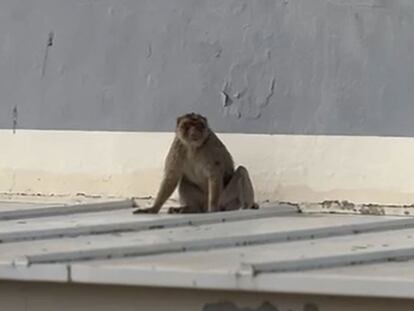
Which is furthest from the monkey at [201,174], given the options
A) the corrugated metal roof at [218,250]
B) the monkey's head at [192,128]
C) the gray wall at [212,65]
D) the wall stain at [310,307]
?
the wall stain at [310,307]

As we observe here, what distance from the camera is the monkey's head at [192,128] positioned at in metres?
5.96

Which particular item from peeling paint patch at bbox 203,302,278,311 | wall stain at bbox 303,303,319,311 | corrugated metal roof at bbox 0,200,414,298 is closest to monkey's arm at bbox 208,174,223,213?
corrugated metal roof at bbox 0,200,414,298

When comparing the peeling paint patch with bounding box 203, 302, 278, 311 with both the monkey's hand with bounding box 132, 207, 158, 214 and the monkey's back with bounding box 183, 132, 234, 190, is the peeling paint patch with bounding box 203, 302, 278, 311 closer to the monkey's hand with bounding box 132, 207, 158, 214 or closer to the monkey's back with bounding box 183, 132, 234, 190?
the monkey's hand with bounding box 132, 207, 158, 214

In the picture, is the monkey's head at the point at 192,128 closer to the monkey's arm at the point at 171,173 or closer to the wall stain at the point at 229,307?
the monkey's arm at the point at 171,173

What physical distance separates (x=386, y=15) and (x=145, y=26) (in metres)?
1.27

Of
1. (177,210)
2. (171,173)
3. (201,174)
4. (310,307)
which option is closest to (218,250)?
(310,307)

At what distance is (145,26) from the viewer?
6.28 meters

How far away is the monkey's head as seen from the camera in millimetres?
5965

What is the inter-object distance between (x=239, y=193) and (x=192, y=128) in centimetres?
41

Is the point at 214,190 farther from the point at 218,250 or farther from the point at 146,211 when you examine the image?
the point at 218,250

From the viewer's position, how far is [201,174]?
6.53 meters

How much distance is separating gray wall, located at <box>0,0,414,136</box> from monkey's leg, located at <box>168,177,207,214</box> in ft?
1.31

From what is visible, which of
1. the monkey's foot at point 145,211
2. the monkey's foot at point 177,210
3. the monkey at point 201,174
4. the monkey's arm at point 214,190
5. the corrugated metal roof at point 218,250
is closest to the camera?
the corrugated metal roof at point 218,250

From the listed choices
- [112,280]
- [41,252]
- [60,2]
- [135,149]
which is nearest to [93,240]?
[41,252]
